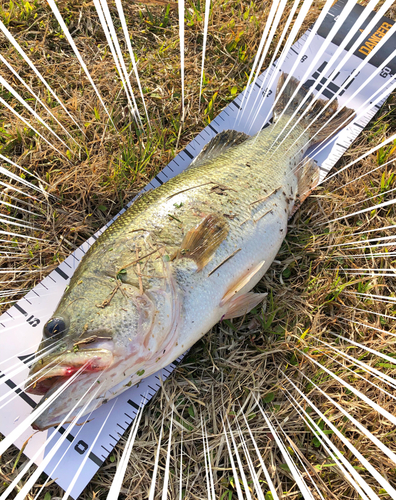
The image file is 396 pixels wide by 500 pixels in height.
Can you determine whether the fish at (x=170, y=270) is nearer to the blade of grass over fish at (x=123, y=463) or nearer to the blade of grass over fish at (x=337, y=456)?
the blade of grass over fish at (x=123, y=463)

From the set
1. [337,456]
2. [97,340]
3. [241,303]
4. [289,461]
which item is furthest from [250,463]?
[97,340]

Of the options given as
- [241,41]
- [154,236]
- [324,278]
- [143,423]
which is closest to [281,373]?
[324,278]

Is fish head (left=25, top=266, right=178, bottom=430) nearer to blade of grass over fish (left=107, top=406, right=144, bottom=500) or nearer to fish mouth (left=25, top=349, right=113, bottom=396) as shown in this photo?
fish mouth (left=25, top=349, right=113, bottom=396)

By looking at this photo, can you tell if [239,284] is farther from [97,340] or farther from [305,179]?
[305,179]

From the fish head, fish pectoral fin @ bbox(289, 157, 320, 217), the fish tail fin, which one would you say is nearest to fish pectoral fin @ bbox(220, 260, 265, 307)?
the fish head

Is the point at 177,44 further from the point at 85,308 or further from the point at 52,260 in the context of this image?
the point at 85,308

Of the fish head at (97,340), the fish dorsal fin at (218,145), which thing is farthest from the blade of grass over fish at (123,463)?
the fish dorsal fin at (218,145)
